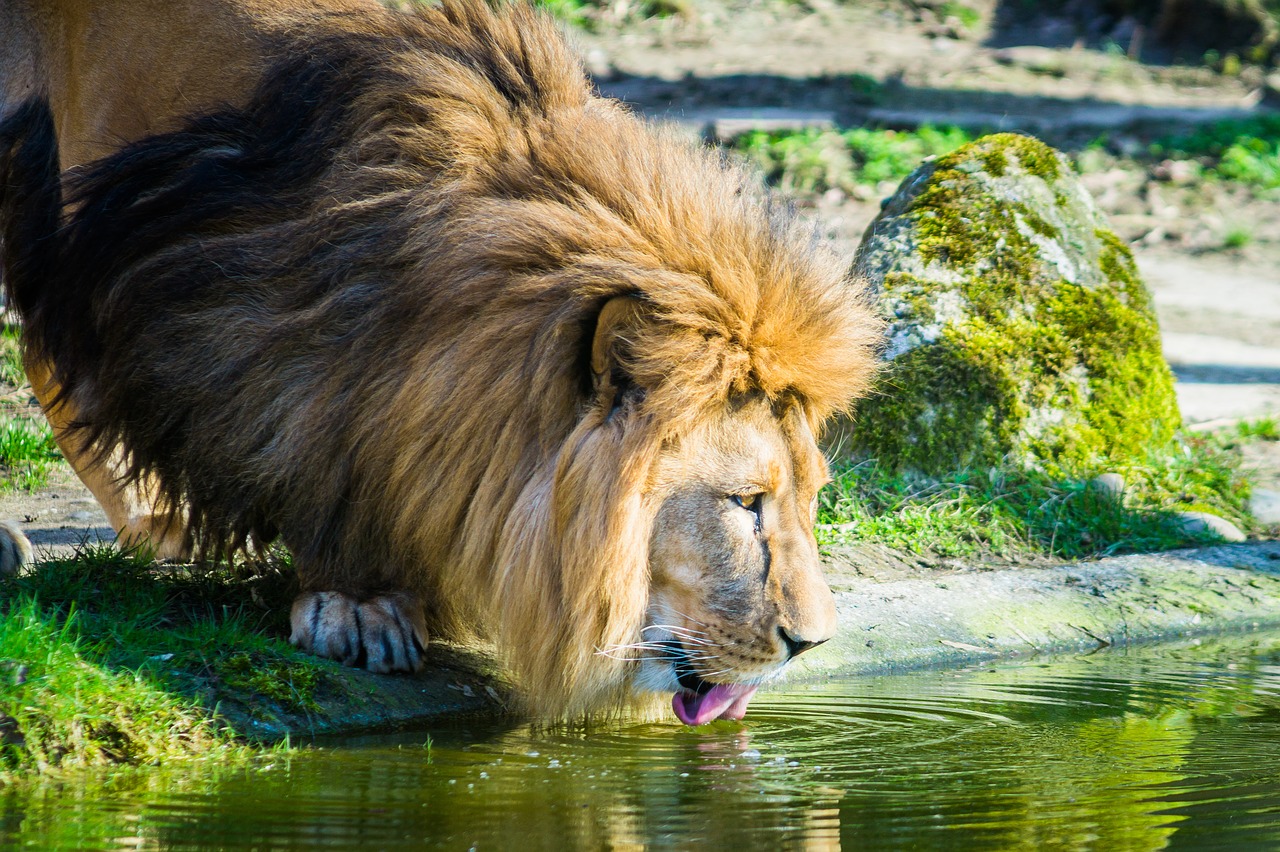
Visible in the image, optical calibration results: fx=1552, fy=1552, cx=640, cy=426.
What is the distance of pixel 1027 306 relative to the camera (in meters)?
5.73

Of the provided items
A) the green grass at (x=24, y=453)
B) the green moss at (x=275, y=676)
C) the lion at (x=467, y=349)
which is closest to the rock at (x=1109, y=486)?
the lion at (x=467, y=349)

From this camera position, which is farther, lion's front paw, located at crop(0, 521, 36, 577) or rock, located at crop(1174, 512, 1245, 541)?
rock, located at crop(1174, 512, 1245, 541)

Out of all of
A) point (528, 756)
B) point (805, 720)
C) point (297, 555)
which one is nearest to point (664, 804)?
point (528, 756)

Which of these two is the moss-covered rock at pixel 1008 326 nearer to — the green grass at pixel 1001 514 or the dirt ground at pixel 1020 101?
the green grass at pixel 1001 514

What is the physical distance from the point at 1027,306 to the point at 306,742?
11.1 feet

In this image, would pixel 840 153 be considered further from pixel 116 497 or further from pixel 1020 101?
pixel 116 497

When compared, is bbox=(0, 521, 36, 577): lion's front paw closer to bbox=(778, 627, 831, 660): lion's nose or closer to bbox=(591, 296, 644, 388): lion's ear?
bbox=(591, 296, 644, 388): lion's ear

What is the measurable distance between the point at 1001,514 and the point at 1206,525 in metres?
0.74

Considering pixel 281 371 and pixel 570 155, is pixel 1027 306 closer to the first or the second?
pixel 570 155

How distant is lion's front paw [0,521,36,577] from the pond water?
1267 mm

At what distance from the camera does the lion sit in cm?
320

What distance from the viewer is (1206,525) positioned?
5520 millimetres

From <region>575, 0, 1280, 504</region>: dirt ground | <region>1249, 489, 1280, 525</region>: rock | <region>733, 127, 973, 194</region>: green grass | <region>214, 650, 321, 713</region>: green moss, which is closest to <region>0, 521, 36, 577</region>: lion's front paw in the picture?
<region>214, 650, 321, 713</region>: green moss

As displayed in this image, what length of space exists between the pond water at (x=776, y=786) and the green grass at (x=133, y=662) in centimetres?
13
